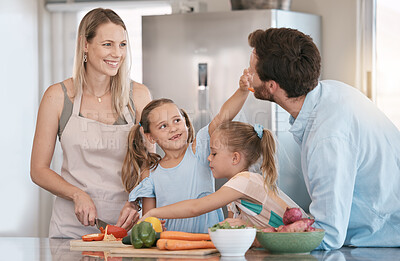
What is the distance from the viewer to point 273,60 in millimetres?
1470

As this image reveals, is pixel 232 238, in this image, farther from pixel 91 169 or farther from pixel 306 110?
pixel 91 169

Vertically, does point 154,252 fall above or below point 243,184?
below

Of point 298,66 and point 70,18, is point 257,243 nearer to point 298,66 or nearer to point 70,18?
point 298,66

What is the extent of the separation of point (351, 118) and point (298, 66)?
190 millimetres

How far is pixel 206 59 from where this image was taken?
3287 mm

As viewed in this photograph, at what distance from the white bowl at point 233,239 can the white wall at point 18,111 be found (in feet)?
8.67

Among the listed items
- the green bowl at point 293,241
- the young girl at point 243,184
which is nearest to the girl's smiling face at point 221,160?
the young girl at point 243,184

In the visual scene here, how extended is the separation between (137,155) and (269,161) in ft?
1.47

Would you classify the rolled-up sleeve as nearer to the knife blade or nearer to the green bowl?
A: the green bowl

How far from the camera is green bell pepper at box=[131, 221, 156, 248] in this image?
139 cm

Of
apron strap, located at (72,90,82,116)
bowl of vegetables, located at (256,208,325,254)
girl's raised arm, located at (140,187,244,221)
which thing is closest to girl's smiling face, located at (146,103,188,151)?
apron strap, located at (72,90,82,116)

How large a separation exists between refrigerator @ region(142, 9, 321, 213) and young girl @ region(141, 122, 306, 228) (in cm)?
139

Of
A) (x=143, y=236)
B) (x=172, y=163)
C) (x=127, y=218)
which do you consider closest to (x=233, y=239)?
(x=143, y=236)

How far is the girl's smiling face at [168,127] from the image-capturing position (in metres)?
→ 1.84
